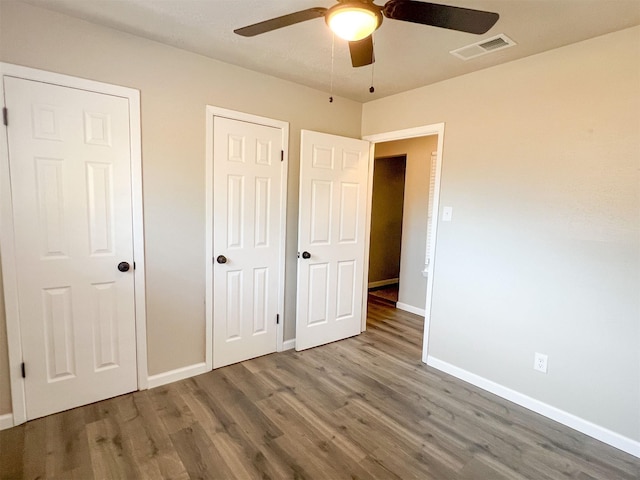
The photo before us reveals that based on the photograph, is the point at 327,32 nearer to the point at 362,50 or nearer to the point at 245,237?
the point at 362,50

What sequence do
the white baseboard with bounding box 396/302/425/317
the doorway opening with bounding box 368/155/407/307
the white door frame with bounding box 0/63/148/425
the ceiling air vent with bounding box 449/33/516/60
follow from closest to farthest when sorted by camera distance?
the white door frame with bounding box 0/63/148/425 < the ceiling air vent with bounding box 449/33/516/60 < the white baseboard with bounding box 396/302/425/317 < the doorway opening with bounding box 368/155/407/307

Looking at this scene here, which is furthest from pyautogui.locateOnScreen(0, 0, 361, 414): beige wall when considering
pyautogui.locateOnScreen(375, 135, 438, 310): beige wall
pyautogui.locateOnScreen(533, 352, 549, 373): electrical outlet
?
pyautogui.locateOnScreen(533, 352, 549, 373): electrical outlet

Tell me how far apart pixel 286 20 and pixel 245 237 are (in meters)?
1.77

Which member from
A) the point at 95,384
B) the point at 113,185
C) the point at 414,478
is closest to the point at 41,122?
the point at 113,185

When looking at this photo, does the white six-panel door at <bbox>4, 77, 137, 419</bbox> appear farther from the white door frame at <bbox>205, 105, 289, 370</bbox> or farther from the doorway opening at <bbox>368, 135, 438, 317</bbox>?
the doorway opening at <bbox>368, 135, 438, 317</bbox>

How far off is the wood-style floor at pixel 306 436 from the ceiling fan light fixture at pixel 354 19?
Result: 217 cm

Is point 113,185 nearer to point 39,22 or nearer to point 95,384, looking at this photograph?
point 39,22

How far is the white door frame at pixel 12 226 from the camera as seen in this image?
75.9 inches

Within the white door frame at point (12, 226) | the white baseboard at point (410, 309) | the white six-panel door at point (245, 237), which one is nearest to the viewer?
the white door frame at point (12, 226)

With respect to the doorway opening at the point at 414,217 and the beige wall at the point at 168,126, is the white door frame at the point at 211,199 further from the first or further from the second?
the doorway opening at the point at 414,217

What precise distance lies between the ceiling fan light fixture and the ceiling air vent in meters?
1.18

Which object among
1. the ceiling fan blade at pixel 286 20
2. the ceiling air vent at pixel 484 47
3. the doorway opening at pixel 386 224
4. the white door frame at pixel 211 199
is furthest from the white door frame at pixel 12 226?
the doorway opening at pixel 386 224

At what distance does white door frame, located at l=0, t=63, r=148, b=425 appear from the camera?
1.93 meters

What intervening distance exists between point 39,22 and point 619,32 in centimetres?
343
